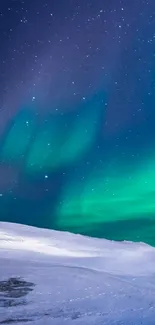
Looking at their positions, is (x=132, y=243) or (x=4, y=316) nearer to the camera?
(x=4, y=316)

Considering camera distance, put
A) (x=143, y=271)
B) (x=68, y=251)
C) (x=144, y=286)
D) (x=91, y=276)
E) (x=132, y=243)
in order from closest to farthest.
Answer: (x=144, y=286) → (x=91, y=276) → (x=143, y=271) → (x=68, y=251) → (x=132, y=243)

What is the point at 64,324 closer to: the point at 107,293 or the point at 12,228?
the point at 107,293

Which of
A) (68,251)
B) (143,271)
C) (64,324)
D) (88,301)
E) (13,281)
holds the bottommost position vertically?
(64,324)

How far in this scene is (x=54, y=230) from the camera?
25.9 meters

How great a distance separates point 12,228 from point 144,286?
13.7 m

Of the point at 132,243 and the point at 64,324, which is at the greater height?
the point at 132,243

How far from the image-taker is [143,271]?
587 inches

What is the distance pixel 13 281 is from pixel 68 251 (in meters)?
9.22

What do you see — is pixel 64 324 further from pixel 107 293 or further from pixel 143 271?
pixel 143 271

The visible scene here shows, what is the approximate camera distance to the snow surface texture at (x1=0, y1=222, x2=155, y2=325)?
7473 millimetres

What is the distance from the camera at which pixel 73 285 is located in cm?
1077

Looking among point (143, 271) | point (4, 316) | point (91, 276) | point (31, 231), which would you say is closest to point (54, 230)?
point (31, 231)

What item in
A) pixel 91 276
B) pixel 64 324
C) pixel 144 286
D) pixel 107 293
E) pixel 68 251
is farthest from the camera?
pixel 68 251

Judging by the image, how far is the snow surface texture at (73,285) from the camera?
7473 millimetres
